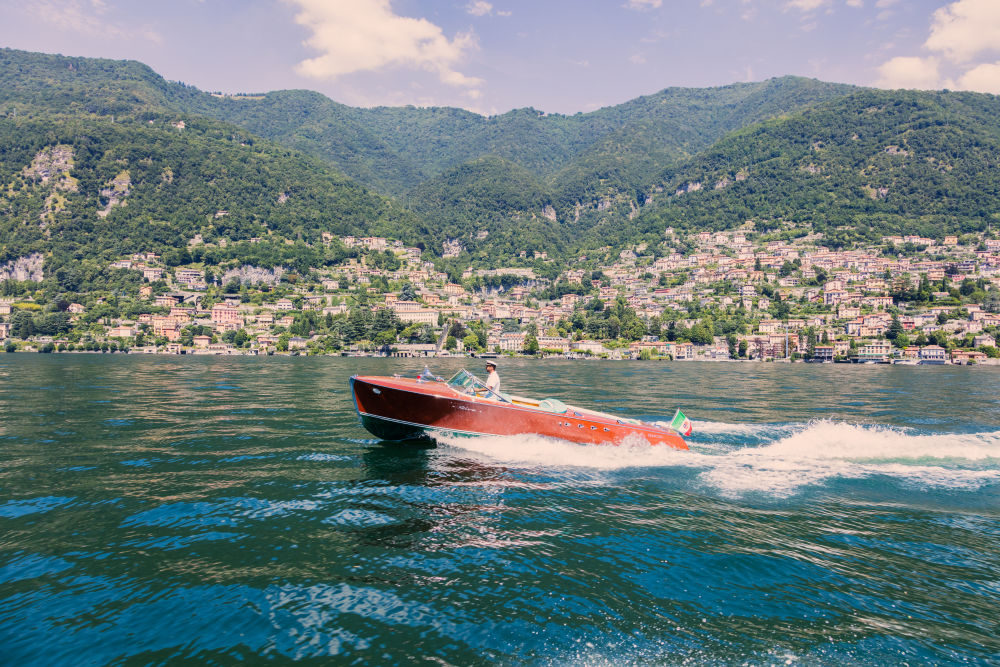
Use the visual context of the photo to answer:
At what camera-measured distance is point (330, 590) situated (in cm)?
528

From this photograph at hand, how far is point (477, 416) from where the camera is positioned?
12.1 metres

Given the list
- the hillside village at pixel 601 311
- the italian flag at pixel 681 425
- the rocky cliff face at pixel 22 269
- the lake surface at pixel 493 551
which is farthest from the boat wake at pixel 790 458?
the rocky cliff face at pixel 22 269

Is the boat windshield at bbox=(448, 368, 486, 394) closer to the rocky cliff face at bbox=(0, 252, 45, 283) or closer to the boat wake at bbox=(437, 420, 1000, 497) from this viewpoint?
the boat wake at bbox=(437, 420, 1000, 497)

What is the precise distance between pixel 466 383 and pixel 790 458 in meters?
7.88

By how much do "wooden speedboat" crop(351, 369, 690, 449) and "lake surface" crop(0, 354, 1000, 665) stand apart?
13.9 inches

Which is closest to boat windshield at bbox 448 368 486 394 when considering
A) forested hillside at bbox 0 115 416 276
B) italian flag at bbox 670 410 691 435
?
italian flag at bbox 670 410 691 435

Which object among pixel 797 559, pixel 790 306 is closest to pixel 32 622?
pixel 797 559

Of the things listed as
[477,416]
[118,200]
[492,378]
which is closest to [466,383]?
[492,378]

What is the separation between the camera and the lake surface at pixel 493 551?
443cm

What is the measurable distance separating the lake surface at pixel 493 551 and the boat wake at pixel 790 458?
0.25ft

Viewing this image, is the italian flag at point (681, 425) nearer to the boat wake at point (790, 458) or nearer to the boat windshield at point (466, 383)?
the boat wake at point (790, 458)

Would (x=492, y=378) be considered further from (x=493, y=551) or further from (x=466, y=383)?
(x=493, y=551)

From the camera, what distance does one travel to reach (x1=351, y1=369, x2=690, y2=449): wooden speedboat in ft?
39.5

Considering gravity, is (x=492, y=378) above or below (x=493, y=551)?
above
